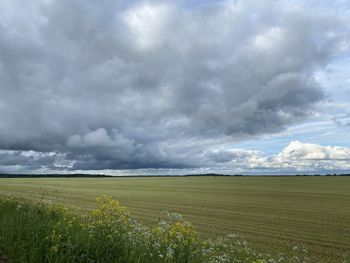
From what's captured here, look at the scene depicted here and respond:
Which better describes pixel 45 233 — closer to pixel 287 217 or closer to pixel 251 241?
pixel 251 241

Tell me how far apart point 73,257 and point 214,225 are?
801 inches

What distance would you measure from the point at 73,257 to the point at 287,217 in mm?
28542

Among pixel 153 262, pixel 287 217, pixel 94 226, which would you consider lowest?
pixel 287 217

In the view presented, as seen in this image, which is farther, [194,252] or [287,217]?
[287,217]

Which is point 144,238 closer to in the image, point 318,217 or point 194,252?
point 194,252

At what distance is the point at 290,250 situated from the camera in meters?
17.6

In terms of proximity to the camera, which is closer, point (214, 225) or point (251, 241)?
point (251, 241)

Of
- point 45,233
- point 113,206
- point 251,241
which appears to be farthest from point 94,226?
point 251,241

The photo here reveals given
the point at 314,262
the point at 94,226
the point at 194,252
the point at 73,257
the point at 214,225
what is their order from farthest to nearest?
the point at 214,225 → the point at 314,262 → the point at 94,226 → the point at 194,252 → the point at 73,257

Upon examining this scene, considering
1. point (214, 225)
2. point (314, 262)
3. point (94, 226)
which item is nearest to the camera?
point (94, 226)

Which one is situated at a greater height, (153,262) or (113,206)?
(113,206)

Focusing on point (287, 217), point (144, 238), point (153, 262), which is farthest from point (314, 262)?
point (287, 217)

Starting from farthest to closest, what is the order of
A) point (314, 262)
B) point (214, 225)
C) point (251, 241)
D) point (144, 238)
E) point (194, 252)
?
1. point (214, 225)
2. point (251, 241)
3. point (314, 262)
4. point (144, 238)
5. point (194, 252)

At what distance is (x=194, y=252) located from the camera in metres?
7.49
